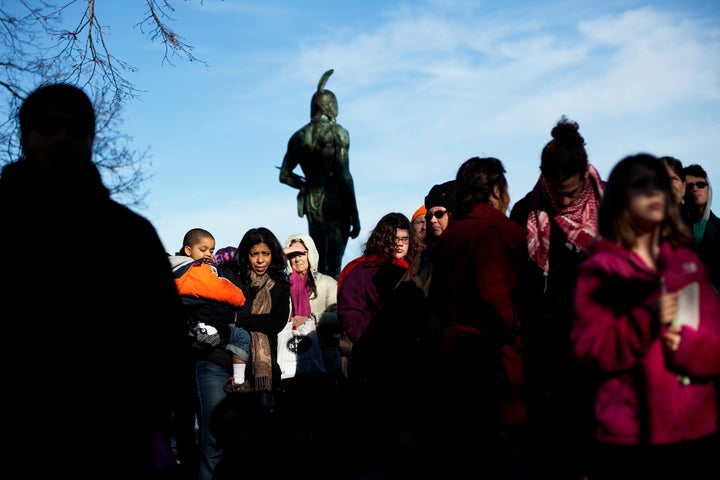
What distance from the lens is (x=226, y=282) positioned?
6109 mm

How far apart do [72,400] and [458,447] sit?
2.23 metres

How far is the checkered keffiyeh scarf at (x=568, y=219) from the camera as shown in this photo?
13.2 feet

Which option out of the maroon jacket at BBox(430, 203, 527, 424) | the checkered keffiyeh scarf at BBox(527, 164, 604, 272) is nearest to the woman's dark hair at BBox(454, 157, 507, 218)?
the maroon jacket at BBox(430, 203, 527, 424)

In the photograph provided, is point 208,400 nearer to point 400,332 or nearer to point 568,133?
point 400,332

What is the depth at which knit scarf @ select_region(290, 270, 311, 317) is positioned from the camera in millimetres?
6877

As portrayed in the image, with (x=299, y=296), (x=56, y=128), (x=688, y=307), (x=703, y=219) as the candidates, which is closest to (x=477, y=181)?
(x=703, y=219)

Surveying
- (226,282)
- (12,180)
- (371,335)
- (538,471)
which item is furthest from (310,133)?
(12,180)

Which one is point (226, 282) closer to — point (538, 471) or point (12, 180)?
point (538, 471)

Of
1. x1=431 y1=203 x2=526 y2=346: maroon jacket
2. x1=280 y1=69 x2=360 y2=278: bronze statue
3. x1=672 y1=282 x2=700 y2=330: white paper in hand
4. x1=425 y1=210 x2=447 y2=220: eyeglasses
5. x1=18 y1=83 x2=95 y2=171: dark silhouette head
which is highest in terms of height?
x1=280 y1=69 x2=360 y2=278: bronze statue

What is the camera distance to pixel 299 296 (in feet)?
22.7

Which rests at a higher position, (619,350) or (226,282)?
(226,282)

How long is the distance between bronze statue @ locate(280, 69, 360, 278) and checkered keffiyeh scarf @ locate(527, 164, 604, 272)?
744 centimetres

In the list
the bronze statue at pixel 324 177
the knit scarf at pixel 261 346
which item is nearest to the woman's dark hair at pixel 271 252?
the knit scarf at pixel 261 346

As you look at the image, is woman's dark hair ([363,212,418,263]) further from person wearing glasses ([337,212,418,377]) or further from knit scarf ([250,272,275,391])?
knit scarf ([250,272,275,391])
